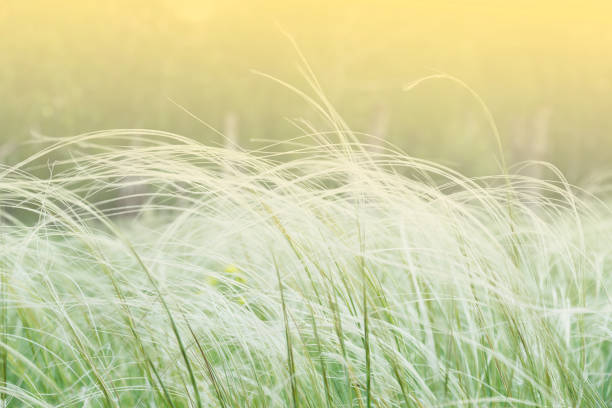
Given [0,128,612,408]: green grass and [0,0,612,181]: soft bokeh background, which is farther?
[0,0,612,181]: soft bokeh background

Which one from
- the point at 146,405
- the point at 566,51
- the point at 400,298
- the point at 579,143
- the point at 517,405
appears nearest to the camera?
the point at 517,405

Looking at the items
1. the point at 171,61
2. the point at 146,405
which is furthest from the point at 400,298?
the point at 171,61

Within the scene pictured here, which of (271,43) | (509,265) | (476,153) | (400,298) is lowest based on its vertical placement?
(476,153)

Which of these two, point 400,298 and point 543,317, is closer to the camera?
point 543,317

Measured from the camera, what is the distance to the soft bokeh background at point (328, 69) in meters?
8.19

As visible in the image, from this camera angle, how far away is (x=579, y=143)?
35.0 ft

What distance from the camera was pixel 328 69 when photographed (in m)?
9.11

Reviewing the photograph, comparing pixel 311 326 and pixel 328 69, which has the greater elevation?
pixel 328 69

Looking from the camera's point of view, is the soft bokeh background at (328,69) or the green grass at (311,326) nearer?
the green grass at (311,326)

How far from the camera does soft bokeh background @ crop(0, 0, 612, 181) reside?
819cm

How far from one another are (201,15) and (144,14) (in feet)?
2.77

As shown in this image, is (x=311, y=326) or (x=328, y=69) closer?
(x=311, y=326)

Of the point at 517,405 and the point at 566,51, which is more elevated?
the point at 566,51

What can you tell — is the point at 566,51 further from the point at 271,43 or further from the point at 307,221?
the point at 307,221
